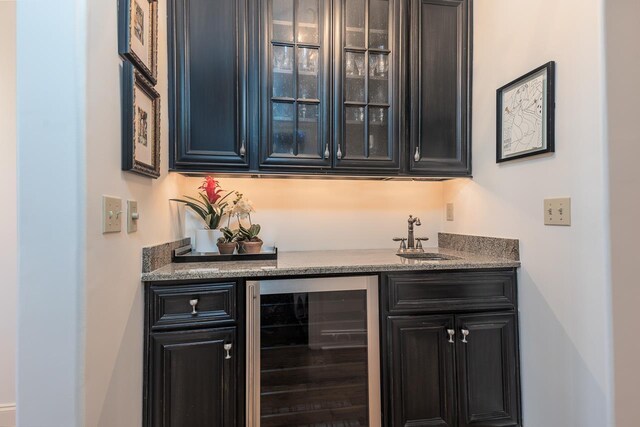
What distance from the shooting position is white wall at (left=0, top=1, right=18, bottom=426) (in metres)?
1.78

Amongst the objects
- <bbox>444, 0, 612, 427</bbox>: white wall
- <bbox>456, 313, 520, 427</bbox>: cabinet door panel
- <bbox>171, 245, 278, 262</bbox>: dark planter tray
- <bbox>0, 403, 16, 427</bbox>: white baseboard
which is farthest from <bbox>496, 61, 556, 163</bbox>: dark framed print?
<bbox>0, 403, 16, 427</bbox>: white baseboard

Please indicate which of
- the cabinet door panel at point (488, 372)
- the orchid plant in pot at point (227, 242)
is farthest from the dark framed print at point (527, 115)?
the orchid plant in pot at point (227, 242)

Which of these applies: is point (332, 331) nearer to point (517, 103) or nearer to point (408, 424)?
point (408, 424)

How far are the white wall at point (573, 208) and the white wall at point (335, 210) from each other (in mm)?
526

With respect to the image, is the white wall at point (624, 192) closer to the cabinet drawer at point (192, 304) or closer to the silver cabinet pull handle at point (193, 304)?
the cabinet drawer at point (192, 304)

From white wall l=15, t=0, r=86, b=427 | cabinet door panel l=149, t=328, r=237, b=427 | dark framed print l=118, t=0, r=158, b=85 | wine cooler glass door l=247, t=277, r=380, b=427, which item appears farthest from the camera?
wine cooler glass door l=247, t=277, r=380, b=427

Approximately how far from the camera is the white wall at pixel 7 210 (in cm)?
178

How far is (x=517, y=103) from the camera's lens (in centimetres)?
159

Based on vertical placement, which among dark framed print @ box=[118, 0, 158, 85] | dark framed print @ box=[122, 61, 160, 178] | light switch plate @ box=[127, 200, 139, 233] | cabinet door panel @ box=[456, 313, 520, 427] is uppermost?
dark framed print @ box=[118, 0, 158, 85]

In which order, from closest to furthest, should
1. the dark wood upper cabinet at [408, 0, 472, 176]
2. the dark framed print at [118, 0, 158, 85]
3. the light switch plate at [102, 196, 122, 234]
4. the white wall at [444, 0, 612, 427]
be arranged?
1. the light switch plate at [102, 196, 122, 234]
2. the dark framed print at [118, 0, 158, 85]
3. the white wall at [444, 0, 612, 427]
4. the dark wood upper cabinet at [408, 0, 472, 176]

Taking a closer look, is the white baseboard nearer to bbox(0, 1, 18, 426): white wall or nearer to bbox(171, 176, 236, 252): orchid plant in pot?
bbox(0, 1, 18, 426): white wall

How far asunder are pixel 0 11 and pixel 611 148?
313 cm

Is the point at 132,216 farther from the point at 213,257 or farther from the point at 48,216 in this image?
the point at 213,257

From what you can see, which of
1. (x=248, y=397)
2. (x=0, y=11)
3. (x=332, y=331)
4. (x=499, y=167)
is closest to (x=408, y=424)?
(x=332, y=331)
